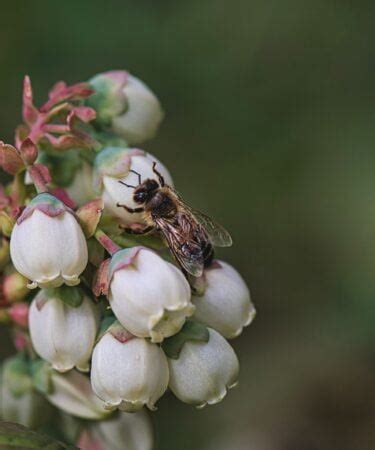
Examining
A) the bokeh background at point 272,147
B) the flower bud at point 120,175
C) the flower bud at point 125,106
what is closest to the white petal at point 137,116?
the flower bud at point 125,106

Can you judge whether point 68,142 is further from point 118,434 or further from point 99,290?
point 118,434

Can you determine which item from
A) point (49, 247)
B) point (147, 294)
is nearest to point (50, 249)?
point (49, 247)

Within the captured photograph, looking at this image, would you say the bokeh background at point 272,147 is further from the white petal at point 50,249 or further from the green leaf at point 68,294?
the white petal at point 50,249

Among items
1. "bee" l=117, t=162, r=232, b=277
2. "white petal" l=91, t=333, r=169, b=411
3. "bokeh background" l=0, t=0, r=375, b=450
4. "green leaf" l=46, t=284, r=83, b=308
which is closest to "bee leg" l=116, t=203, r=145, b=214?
"bee" l=117, t=162, r=232, b=277

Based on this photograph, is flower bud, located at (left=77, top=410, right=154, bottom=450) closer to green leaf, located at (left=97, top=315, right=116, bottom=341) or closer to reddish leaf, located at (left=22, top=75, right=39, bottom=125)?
green leaf, located at (left=97, top=315, right=116, bottom=341)

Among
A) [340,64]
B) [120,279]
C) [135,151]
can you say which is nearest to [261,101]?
[340,64]

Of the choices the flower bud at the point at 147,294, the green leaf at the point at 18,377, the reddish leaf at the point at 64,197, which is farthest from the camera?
the green leaf at the point at 18,377

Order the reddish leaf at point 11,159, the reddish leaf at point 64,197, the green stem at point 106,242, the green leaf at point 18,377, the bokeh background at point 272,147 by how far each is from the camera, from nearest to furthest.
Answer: the green stem at point 106,242 → the reddish leaf at point 11,159 → the reddish leaf at point 64,197 → the green leaf at point 18,377 → the bokeh background at point 272,147
